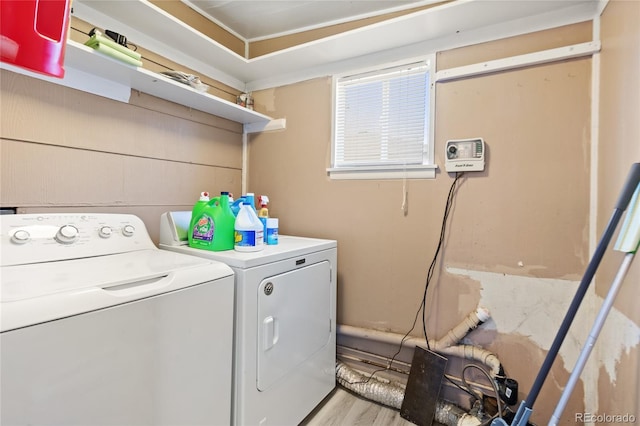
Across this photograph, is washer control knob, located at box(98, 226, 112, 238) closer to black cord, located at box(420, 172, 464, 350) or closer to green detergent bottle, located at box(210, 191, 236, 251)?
green detergent bottle, located at box(210, 191, 236, 251)

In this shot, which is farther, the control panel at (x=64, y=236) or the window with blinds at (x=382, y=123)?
the window with blinds at (x=382, y=123)

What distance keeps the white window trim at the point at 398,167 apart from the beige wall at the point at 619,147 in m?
0.74

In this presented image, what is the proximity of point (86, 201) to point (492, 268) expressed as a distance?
2138mm

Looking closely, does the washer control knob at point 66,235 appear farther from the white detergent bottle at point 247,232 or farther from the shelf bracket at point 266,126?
the shelf bracket at point 266,126

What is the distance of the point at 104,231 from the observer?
1316 mm

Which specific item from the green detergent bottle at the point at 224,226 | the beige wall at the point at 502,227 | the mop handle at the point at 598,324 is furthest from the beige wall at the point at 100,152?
the mop handle at the point at 598,324

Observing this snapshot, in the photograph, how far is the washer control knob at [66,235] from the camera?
1185mm

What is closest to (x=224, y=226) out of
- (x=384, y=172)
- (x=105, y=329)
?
(x=105, y=329)

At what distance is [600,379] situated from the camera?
1.34m

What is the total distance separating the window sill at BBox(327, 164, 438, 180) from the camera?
177 centimetres

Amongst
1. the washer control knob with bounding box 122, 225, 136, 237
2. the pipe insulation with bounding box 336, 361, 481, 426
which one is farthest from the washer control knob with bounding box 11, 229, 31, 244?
the pipe insulation with bounding box 336, 361, 481, 426

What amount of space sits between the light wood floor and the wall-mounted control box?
1.43m

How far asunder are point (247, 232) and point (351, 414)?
1.21 metres

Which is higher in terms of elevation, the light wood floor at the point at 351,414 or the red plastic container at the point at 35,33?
the red plastic container at the point at 35,33
